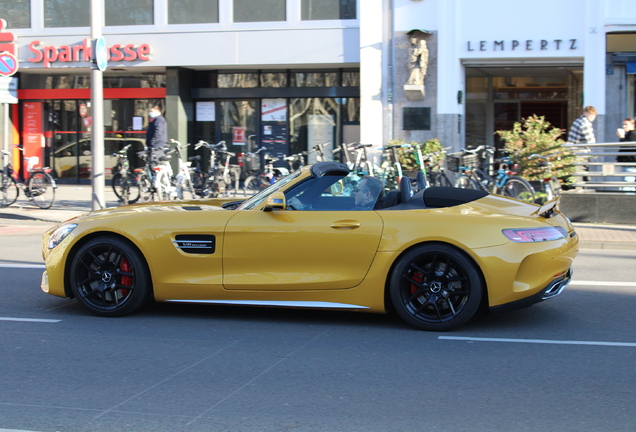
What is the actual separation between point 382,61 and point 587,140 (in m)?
5.74

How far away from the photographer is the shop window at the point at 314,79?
18.9 meters

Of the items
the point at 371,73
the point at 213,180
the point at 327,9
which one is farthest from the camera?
the point at 327,9

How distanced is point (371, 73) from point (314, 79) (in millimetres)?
1967

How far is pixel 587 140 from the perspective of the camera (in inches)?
535

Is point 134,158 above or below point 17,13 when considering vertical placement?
below

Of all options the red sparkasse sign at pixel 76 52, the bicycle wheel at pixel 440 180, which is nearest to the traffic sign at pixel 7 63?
the red sparkasse sign at pixel 76 52

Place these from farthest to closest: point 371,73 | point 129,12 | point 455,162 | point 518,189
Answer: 1. point 129,12
2. point 371,73
3. point 455,162
4. point 518,189

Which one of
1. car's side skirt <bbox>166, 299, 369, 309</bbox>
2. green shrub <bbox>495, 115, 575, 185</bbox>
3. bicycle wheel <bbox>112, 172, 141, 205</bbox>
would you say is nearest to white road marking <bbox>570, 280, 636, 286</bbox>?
car's side skirt <bbox>166, 299, 369, 309</bbox>

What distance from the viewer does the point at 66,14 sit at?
19.2 m

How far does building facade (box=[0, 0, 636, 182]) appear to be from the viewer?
16.6 metres

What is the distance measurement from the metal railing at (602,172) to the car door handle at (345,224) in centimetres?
813

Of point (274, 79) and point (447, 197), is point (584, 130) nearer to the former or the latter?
point (274, 79)

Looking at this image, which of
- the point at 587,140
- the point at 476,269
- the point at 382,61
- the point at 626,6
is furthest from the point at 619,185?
the point at 476,269

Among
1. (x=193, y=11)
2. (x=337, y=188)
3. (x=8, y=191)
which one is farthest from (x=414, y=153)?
(x=337, y=188)
